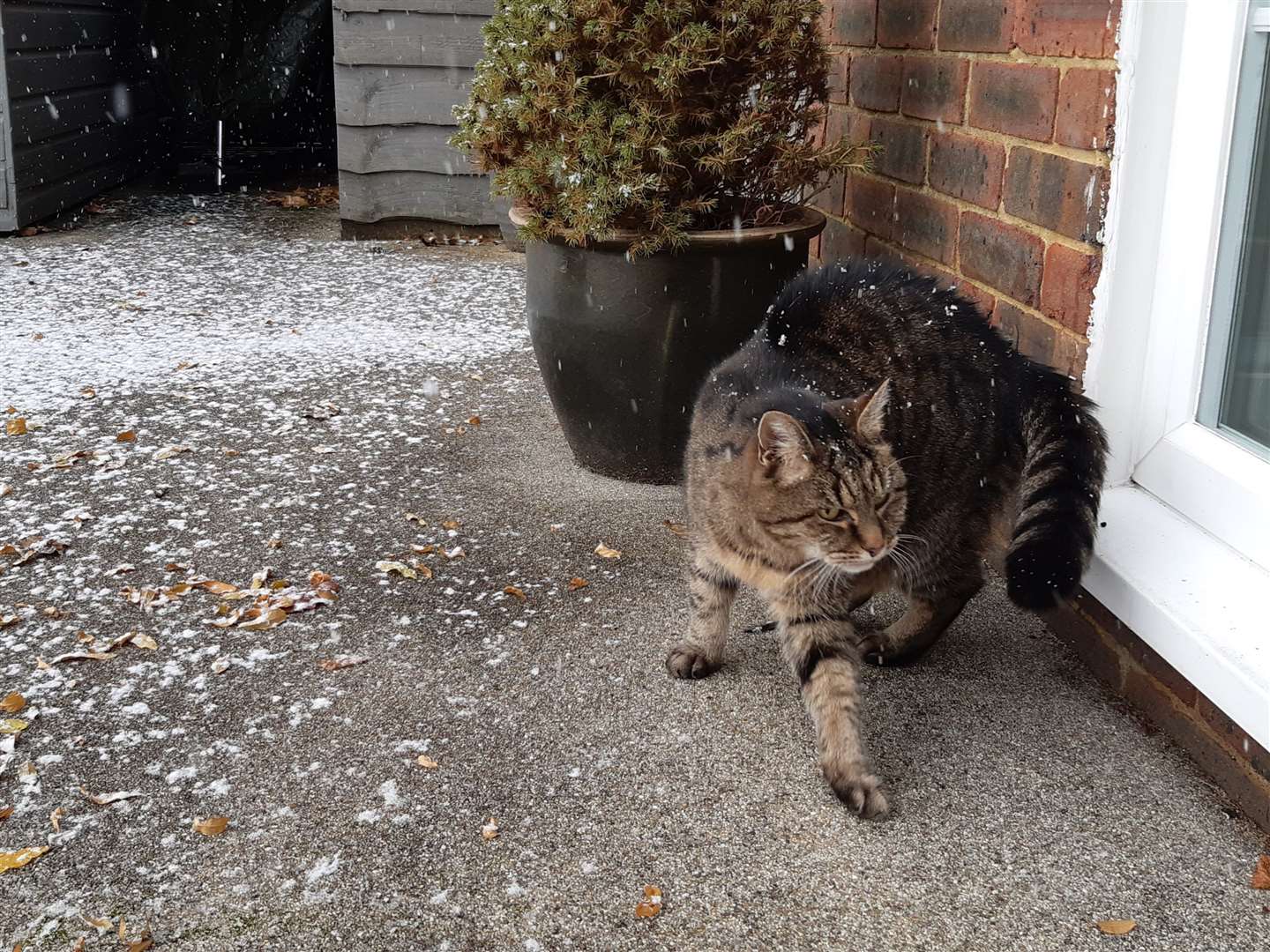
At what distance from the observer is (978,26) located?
2.80 metres

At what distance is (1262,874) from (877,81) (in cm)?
245

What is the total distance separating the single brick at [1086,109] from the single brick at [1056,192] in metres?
0.05

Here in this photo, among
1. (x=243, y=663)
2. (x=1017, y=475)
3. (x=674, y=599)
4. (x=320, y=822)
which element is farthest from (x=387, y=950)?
(x=1017, y=475)

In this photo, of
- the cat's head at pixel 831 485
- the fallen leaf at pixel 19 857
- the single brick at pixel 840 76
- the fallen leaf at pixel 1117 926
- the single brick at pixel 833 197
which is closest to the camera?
the fallen leaf at pixel 1117 926

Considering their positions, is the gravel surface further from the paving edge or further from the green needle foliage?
the green needle foliage

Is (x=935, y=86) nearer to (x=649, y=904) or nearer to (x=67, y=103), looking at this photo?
(x=649, y=904)

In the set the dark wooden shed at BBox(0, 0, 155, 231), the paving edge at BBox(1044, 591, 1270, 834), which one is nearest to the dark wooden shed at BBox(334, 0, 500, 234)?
the dark wooden shed at BBox(0, 0, 155, 231)

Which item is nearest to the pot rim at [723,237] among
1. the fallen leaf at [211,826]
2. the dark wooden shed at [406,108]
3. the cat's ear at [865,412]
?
the cat's ear at [865,412]

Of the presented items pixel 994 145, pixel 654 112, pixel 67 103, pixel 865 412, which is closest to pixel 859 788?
pixel 865 412

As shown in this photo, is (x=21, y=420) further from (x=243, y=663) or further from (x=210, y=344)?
(x=243, y=663)

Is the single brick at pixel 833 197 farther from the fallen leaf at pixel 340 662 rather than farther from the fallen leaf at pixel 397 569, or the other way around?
the fallen leaf at pixel 340 662

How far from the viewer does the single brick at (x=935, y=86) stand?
2932 mm

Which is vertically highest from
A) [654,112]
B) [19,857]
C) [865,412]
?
[654,112]

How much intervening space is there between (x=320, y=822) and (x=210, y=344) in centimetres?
336
